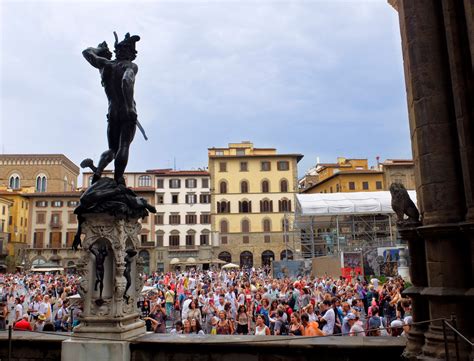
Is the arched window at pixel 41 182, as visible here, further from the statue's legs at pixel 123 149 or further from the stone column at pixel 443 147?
the stone column at pixel 443 147

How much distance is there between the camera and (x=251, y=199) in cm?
6600

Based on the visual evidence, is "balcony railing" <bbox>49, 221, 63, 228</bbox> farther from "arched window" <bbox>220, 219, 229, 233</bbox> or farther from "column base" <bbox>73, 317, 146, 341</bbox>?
"column base" <bbox>73, 317, 146, 341</bbox>

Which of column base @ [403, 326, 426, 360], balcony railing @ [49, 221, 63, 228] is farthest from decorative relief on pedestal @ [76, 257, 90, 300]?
balcony railing @ [49, 221, 63, 228]

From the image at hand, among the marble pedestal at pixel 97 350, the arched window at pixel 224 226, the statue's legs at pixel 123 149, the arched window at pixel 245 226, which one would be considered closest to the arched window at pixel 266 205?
the arched window at pixel 245 226

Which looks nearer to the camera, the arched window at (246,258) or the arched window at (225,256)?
the arched window at (246,258)

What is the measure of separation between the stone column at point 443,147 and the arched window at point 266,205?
60692 mm

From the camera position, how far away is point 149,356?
555 cm

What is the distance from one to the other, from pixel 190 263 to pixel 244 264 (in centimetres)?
802

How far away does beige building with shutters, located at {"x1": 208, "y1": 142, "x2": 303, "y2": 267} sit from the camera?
64.0 metres

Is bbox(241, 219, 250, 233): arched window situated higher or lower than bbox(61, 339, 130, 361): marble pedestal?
higher

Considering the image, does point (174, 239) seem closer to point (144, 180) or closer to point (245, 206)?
point (245, 206)

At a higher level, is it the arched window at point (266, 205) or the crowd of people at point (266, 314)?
the arched window at point (266, 205)

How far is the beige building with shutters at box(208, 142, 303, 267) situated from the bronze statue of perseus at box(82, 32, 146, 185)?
57975 mm

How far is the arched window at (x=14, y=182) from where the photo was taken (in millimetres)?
83750
